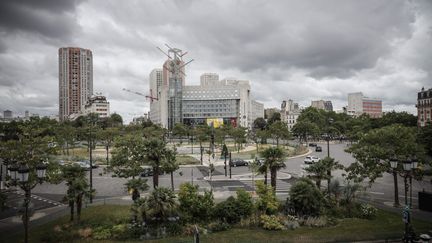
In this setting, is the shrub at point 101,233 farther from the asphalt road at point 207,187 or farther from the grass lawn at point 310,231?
the asphalt road at point 207,187

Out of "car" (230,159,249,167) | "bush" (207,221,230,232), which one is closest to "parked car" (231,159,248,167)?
"car" (230,159,249,167)

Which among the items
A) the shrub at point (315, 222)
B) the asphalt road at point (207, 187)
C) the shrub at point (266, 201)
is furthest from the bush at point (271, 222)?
the asphalt road at point (207, 187)

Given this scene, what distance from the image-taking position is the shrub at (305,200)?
22.0m

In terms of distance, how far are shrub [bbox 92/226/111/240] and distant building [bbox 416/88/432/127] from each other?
116336mm

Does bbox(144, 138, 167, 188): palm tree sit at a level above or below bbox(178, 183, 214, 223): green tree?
above

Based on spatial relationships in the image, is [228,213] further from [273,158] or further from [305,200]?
[273,158]

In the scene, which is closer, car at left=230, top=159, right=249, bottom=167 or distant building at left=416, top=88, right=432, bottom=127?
car at left=230, top=159, right=249, bottom=167

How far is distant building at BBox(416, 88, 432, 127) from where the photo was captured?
10550 centimetres

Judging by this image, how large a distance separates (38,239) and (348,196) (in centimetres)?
2278

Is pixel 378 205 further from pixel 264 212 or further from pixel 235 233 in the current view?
pixel 235 233

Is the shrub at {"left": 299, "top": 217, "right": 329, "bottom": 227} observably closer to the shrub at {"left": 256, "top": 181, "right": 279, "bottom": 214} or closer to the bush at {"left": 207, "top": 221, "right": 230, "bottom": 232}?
the shrub at {"left": 256, "top": 181, "right": 279, "bottom": 214}

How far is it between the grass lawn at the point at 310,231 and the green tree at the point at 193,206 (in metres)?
2.32

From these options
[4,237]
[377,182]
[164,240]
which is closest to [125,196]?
[4,237]

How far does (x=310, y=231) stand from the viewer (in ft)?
64.5
